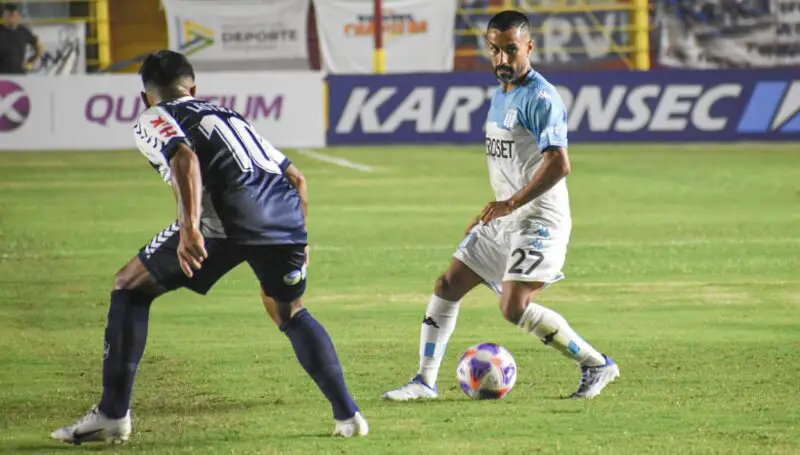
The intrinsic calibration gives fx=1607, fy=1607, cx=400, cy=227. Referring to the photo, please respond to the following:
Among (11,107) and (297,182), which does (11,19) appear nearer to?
(11,107)

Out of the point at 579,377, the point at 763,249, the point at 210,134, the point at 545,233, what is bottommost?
the point at 763,249

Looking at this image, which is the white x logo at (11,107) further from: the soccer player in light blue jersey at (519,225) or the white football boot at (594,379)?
the white football boot at (594,379)

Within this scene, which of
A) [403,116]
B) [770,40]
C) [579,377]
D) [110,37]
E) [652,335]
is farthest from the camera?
[110,37]

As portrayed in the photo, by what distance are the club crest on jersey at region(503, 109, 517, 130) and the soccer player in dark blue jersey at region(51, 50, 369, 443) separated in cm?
156

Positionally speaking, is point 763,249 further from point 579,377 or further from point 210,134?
point 210,134

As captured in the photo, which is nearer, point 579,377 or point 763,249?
point 579,377

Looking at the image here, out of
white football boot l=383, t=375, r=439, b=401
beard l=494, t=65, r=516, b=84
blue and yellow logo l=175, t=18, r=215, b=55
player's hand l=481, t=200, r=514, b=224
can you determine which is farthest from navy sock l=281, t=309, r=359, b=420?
blue and yellow logo l=175, t=18, r=215, b=55

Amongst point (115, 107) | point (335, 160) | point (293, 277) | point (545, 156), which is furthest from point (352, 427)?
point (115, 107)

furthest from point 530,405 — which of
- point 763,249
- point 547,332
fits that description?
point 763,249

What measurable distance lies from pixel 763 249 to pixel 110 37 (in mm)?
23183

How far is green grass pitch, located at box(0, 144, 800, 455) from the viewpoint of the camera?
25.8ft

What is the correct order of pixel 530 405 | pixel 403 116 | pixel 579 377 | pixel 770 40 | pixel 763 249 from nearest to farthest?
pixel 530 405
pixel 579 377
pixel 763 249
pixel 403 116
pixel 770 40

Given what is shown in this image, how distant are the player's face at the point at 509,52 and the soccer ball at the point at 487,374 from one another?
4.95 feet

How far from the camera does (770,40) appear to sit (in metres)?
33.0
